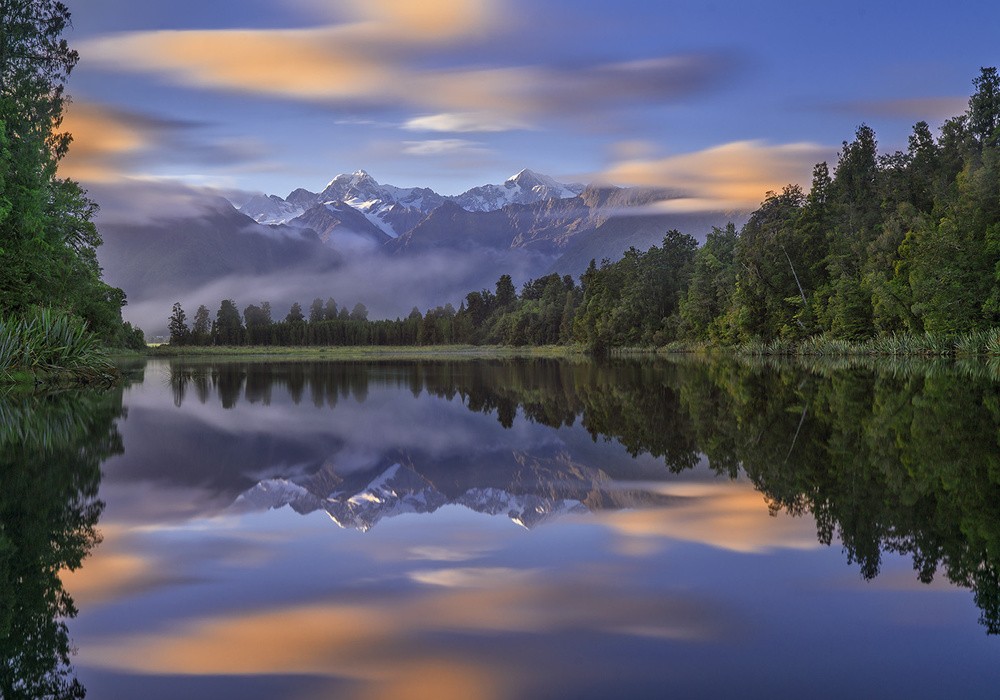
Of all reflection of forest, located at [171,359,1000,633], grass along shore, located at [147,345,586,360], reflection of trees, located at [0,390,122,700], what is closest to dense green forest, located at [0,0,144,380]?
reflection of forest, located at [171,359,1000,633]

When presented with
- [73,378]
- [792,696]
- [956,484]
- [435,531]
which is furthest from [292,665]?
[73,378]

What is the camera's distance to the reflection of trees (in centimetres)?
553

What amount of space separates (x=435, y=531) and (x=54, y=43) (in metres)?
36.0

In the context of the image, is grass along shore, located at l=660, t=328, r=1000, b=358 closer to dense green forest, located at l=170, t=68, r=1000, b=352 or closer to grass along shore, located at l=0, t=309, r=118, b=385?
dense green forest, located at l=170, t=68, r=1000, b=352

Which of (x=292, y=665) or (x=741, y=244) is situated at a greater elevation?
(x=741, y=244)

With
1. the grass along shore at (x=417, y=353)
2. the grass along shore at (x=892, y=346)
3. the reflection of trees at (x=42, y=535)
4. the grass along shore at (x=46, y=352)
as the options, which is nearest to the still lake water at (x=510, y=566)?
the reflection of trees at (x=42, y=535)

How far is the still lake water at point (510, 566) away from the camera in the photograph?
539 centimetres

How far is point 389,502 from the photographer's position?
11.5 m

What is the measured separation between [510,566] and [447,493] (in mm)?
4354

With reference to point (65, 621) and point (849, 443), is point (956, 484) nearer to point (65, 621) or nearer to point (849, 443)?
point (849, 443)

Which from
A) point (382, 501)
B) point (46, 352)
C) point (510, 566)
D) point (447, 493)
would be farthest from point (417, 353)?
point (510, 566)

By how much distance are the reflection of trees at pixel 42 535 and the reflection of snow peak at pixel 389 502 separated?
6.95 feet

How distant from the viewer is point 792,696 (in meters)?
4.96

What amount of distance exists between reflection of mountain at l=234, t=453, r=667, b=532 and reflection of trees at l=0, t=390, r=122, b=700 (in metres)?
2.16
